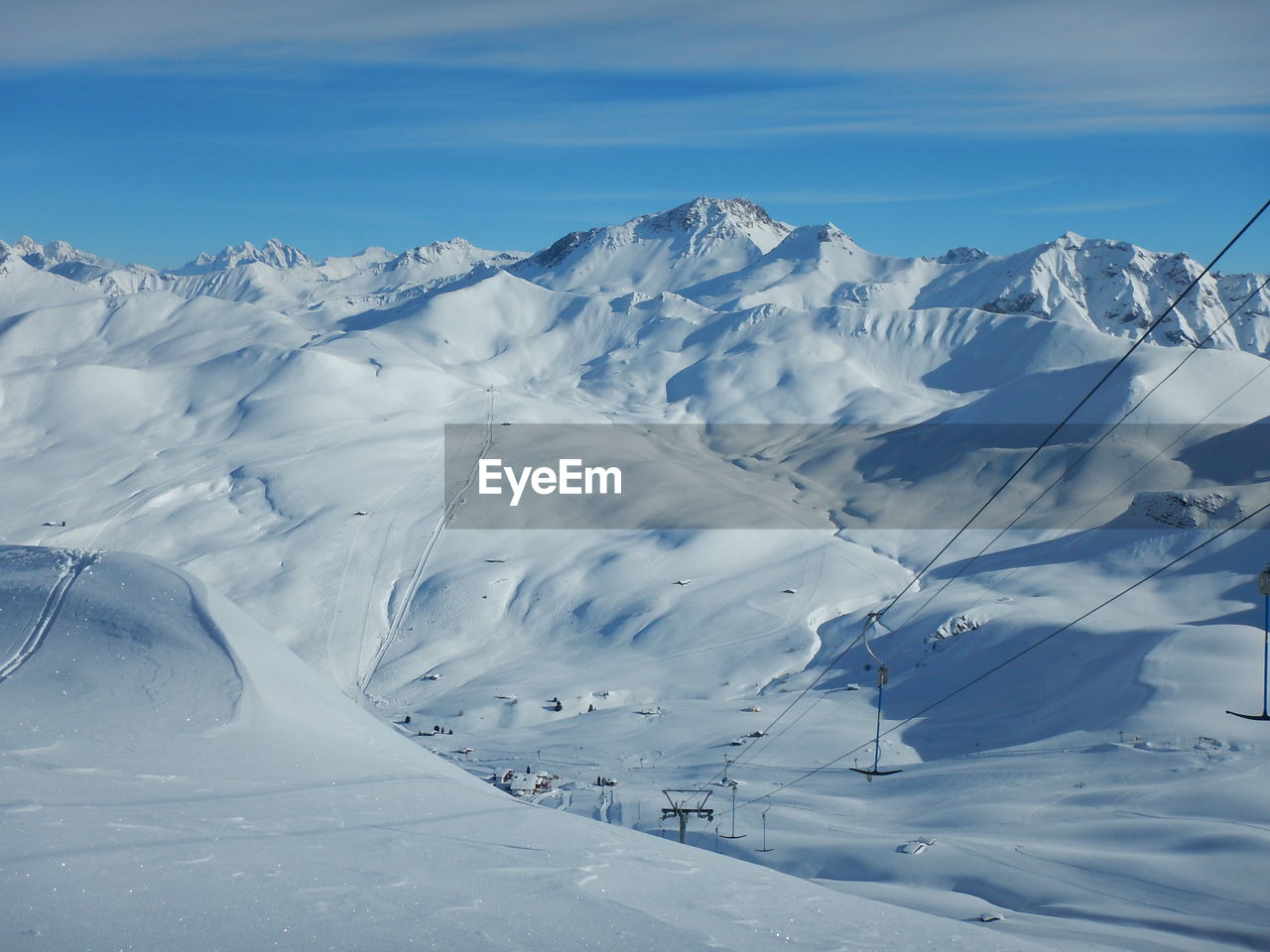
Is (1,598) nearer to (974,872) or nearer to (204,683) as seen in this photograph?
(204,683)

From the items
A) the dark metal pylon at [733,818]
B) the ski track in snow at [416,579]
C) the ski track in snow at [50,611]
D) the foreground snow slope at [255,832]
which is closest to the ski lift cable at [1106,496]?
the dark metal pylon at [733,818]

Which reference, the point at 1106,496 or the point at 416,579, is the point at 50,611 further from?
the point at 1106,496

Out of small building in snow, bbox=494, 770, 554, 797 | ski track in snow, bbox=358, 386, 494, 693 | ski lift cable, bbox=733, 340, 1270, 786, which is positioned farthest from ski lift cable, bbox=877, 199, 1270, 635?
ski track in snow, bbox=358, 386, 494, 693

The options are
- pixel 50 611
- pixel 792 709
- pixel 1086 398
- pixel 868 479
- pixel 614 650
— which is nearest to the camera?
pixel 50 611

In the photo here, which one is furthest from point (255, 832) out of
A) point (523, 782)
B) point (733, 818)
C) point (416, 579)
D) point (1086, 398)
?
→ point (416, 579)

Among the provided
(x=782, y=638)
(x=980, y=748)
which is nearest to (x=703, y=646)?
(x=782, y=638)

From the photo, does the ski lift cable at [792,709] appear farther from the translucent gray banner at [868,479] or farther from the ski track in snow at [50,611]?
the ski track in snow at [50,611]
